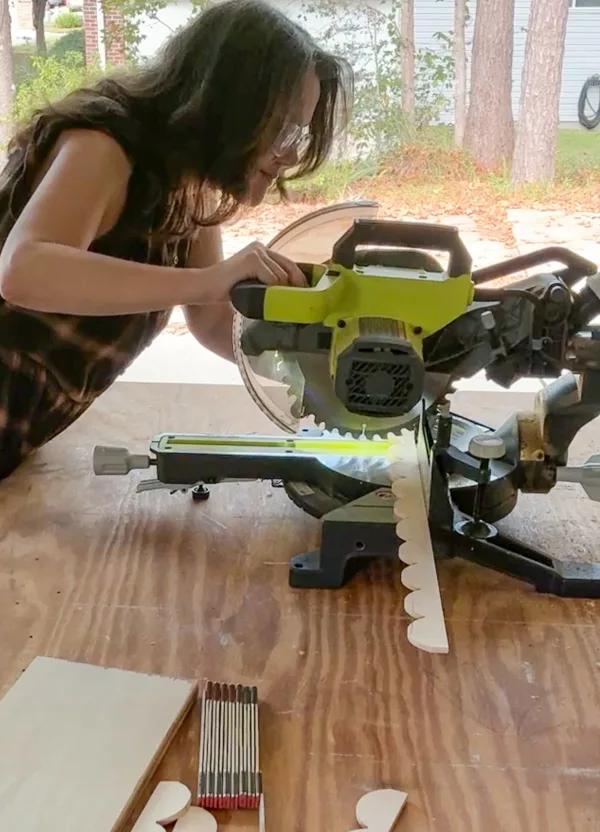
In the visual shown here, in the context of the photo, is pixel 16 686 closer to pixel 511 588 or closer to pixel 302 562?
pixel 302 562

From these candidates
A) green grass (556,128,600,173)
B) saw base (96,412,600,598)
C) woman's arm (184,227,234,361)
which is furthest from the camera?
green grass (556,128,600,173)

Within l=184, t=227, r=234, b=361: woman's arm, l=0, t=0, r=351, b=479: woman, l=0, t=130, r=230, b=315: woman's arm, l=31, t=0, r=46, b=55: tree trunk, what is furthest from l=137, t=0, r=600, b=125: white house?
l=0, t=130, r=230, b=315: woman's arm

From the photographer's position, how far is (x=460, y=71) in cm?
257

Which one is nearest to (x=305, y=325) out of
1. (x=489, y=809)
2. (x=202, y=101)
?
(x=202, y=101)

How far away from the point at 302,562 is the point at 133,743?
11.4 inches

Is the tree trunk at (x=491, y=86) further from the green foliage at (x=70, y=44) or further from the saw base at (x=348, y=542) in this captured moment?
the saw base at (x=348, y=542)

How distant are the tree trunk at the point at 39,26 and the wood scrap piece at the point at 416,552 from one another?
1943mm

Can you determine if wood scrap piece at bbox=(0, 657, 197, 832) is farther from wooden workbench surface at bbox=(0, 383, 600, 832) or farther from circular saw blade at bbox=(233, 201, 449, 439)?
circular saw blade at bbox=(233, 201, 449, 439)

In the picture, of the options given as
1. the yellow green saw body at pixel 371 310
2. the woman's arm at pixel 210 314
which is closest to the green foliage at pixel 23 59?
the woman's arm at pixel 210 314

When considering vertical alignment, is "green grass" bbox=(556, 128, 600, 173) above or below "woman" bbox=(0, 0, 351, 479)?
below

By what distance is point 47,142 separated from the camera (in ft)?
3.46

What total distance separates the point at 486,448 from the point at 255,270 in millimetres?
283

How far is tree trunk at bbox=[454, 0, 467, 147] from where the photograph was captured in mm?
2512

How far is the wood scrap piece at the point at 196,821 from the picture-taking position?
0.67 metres
